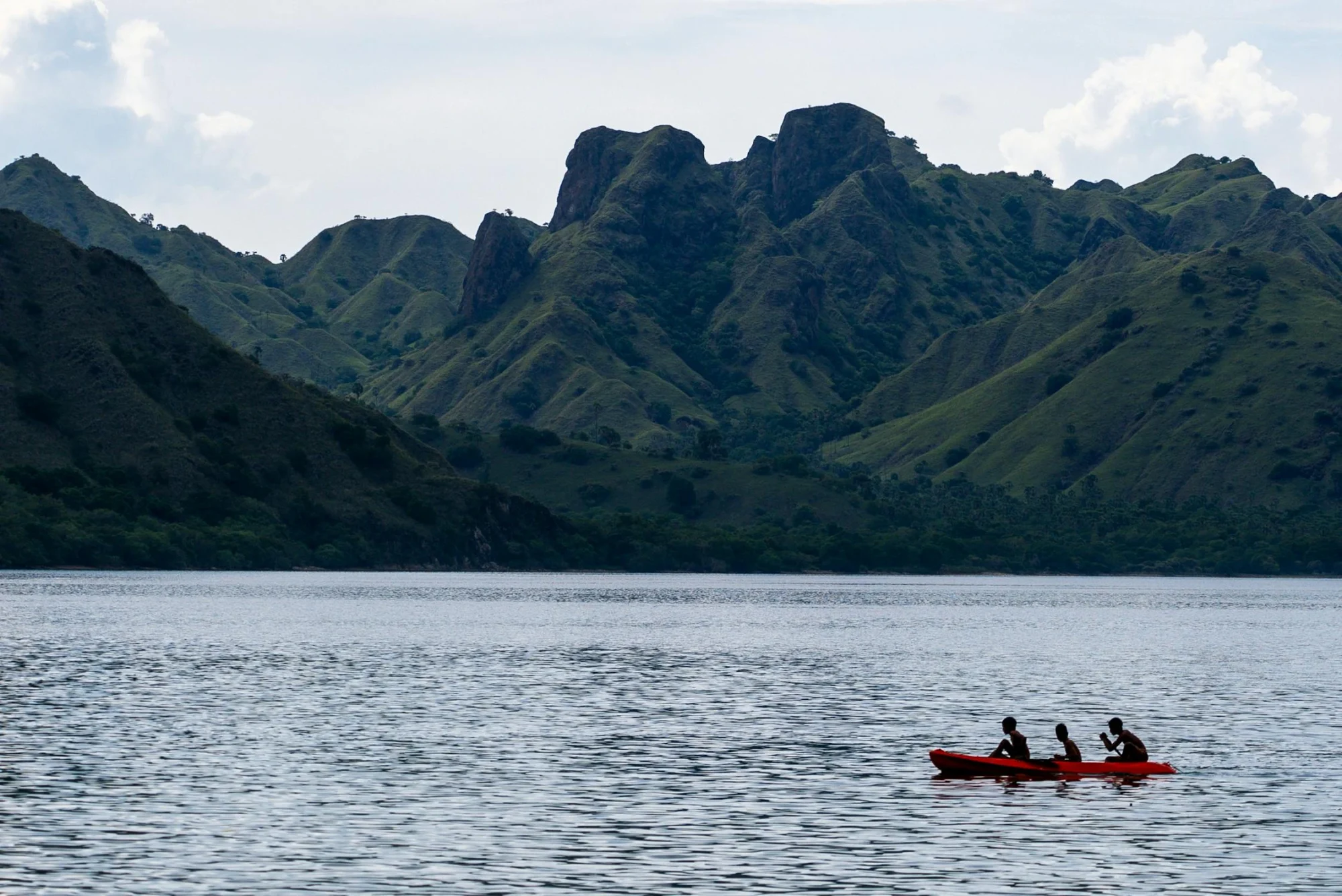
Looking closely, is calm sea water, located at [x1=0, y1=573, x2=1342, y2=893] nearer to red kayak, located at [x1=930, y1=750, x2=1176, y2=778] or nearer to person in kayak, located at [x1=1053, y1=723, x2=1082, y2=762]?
red kayak, located at [x1=930, y1=750, x2=1176, y2=778]

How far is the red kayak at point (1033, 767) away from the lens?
68.5 m

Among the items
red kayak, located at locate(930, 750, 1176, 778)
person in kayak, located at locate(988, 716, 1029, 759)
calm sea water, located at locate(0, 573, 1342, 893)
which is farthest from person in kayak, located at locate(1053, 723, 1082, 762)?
calm sea water, located at locate(0, 573, 1342, 893)

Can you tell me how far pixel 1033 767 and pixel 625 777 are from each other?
16.2 metres

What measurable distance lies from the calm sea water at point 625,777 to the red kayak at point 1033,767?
0.65 metres

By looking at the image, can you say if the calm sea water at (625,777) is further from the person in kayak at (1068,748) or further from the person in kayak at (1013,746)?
the person in kayak at (1068,748)

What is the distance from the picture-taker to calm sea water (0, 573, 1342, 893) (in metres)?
48.6

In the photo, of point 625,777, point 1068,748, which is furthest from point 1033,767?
point 625,777

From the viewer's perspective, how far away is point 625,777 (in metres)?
68.0

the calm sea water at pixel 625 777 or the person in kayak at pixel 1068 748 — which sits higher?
the person in kayak at pixel 1068 748

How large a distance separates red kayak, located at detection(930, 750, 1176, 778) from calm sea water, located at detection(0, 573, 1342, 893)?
2.14ft

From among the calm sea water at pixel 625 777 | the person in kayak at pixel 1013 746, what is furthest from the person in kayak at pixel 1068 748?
the calm sea water at pixel 625 777

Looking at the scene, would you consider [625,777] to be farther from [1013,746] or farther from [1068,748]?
[1068,748]

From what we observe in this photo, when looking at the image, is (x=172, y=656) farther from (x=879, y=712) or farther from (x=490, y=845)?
(x=490, y=845)

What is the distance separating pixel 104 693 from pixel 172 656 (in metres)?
28.1
